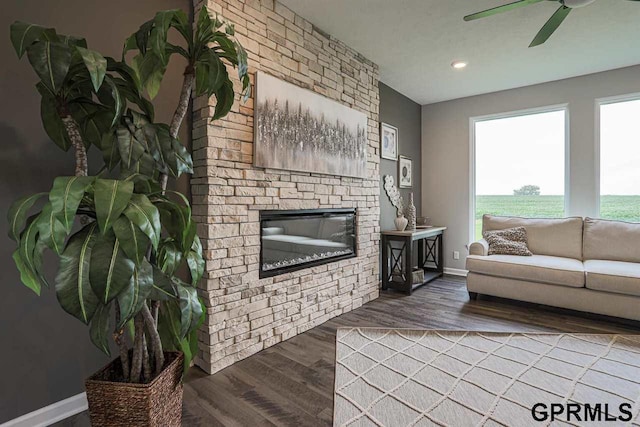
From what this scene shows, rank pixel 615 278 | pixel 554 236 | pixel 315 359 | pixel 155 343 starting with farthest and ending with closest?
pixel 554 236
pixel 615 278
pixel 315 359
pixel 155 343

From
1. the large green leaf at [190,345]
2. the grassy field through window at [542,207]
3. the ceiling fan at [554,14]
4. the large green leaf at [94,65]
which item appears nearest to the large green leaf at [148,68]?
the large green leaf at [94,65]

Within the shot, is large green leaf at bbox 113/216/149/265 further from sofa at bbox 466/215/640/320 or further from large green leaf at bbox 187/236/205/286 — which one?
sofa at bbox 466/215/640/320

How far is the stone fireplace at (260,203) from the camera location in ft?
6.86

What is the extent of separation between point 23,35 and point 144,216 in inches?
29.7

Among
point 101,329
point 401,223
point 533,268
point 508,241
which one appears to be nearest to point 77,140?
point 101,329

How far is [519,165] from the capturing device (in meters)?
4.56

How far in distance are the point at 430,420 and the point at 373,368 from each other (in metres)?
0.53

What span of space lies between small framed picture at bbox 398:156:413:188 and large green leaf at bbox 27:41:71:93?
404 cm

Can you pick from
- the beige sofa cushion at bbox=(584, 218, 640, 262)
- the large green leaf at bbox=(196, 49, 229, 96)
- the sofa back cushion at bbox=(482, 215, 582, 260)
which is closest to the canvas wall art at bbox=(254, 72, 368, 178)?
the large green leaf at bbox=(196, 49, 229, 96)

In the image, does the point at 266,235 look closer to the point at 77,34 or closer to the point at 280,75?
the point at 280,75

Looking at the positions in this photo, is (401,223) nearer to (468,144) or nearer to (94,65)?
(468,144)

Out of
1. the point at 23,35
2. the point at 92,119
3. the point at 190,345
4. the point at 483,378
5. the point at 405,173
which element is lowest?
the point at 483,378

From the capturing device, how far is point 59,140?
51.9 inches

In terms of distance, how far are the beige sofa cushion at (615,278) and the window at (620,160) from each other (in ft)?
3.41
